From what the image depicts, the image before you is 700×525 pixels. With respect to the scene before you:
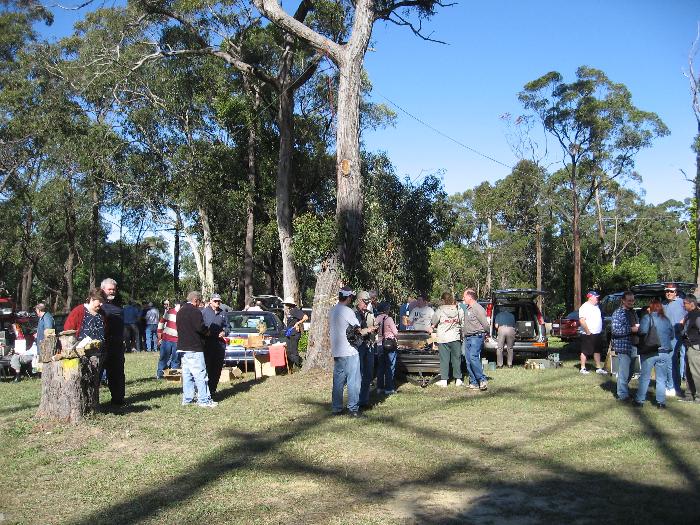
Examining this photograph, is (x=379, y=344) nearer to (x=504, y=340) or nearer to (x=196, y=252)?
(x=504, y=340)

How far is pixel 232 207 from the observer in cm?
3117

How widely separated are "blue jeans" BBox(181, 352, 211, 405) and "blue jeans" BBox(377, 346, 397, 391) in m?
2.90

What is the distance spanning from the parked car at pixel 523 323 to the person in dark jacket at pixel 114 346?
8.61 meters

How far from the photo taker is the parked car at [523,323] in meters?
16.0

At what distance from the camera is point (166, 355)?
1410 cm

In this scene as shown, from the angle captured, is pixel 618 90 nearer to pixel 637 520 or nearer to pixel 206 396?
pixel 206 396

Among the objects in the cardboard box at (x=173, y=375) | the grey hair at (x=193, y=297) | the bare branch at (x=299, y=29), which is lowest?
the cardboard box at (x=173, y=375)

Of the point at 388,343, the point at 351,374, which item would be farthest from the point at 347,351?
the point at 388,343

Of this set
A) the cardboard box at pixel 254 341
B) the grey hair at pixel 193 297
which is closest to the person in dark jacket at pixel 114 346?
the grey hair at pixel 193 297

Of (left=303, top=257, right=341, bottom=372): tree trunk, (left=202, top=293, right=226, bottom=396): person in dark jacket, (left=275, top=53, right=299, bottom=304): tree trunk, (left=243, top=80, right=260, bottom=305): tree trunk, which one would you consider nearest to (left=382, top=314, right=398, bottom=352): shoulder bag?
(left=303, top=257, right=341, bottom=372): tree trunk

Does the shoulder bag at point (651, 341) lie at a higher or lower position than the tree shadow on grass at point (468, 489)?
higher

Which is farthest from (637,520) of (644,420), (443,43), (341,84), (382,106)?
(382,106)

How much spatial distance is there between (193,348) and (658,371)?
22.0 feet

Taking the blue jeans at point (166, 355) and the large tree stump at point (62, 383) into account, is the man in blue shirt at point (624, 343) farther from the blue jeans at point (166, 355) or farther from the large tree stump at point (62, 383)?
the blue jeans at point (166, 355)
